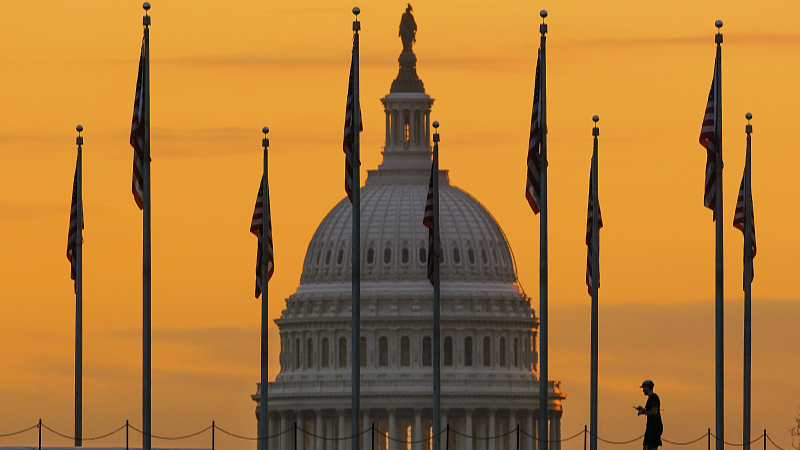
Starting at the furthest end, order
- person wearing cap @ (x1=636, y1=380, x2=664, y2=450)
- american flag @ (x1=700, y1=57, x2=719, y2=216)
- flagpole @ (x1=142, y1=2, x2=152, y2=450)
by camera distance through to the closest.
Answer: american flag @ (x1=700, y1=57, x2=719, y2=216), flagpole @ (x1=142, y1=2, x2=152, y2=450), person wearing cap @ (x1=636, y1=380, x2=664, y2=450)

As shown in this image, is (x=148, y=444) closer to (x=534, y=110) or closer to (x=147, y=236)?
(x=147, y=236)

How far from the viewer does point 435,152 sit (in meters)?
162

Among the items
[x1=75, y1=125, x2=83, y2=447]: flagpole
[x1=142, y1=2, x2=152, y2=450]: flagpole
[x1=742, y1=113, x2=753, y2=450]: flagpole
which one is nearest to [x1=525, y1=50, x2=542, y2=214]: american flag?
[x1=742, y1=113, x2=753, y2=450]: flagpole

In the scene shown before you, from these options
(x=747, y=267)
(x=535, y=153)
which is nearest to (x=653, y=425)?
(x=535, y=153)

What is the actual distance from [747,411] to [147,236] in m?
27.7

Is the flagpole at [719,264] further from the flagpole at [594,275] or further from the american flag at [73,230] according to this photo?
the american flag at [73,230]

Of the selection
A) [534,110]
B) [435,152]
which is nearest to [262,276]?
[435,152]

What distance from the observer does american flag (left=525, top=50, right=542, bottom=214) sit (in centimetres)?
14912

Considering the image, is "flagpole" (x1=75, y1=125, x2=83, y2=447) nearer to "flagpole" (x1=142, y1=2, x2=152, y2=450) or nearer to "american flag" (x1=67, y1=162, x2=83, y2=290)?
"american flag" (x1=67, y1=162, x2=83, y2=290)

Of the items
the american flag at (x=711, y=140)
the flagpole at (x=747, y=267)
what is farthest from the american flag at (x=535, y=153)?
the flagpole at (x=747, y=267)

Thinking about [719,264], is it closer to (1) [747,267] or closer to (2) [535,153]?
(1) [747,267]

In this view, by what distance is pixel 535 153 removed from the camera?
490 ft

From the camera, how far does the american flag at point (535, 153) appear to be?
149125 mm

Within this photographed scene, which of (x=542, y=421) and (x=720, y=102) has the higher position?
(x=720, y=102)
